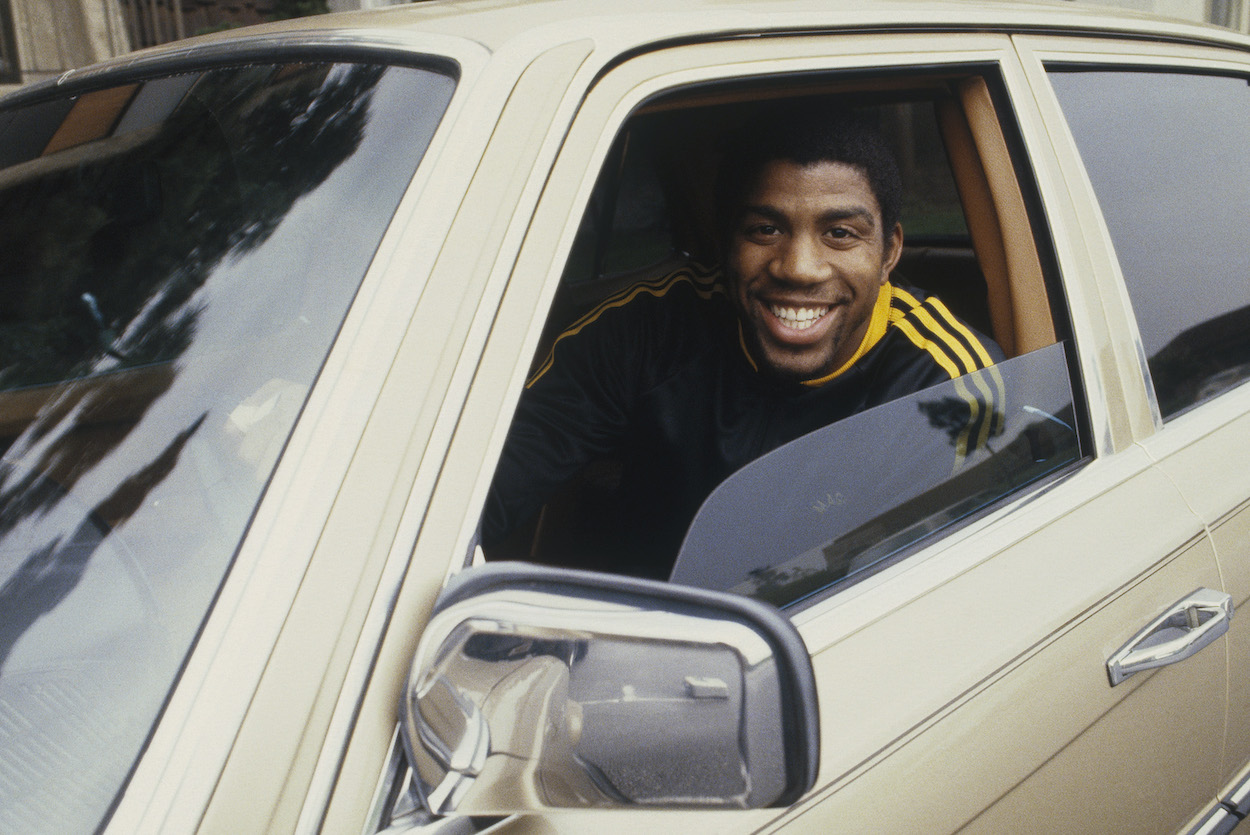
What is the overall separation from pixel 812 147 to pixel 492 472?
1087mm

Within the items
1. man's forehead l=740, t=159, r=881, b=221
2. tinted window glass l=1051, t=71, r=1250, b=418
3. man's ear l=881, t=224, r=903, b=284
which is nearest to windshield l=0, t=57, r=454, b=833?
man's forehead l=740, t=159, r=881, b=221

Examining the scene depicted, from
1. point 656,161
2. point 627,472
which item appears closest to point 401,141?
point 627,472

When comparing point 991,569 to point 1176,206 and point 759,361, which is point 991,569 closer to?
point 759,361

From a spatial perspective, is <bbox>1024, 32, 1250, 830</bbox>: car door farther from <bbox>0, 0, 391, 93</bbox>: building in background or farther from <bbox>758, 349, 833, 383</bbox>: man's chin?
<bbox>0, 0, 391, 93</bbox>: building in background

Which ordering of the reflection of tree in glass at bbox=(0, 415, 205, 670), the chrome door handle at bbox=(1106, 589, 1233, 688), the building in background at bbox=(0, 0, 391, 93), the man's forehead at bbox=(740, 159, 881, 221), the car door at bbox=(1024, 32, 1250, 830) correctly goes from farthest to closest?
the building in background at bbox=(0, 0, 391, 93), the man's forehead at bbox=(740, 159, 881, 221), the car door at bbox=(1024, 32, 1250, 830), the chrome door handle at bbox=(1106, 589, 1233, 688), the reflection of tree in glass at bbox=(0, 415, 205, 670)

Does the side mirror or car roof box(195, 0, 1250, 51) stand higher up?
car roof box(195, 0, 1250, 51)

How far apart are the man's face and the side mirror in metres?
1.06

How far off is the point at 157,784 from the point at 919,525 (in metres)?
0.97

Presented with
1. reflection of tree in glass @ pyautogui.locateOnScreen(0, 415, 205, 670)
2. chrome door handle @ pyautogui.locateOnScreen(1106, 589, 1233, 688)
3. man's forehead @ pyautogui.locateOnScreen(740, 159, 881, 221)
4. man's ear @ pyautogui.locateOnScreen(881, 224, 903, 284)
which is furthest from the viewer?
man's ear @ pyautogui.locateOnScreen(881, 224, 903, 284)

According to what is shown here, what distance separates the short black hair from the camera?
175 centimetres

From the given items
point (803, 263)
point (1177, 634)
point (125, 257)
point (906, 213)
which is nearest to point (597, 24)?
point (125, 257)

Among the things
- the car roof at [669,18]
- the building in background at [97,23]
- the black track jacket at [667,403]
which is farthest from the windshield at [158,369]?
the building in background at [97,23]

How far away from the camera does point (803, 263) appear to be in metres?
1.75

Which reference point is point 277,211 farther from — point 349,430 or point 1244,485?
point 1244,485
